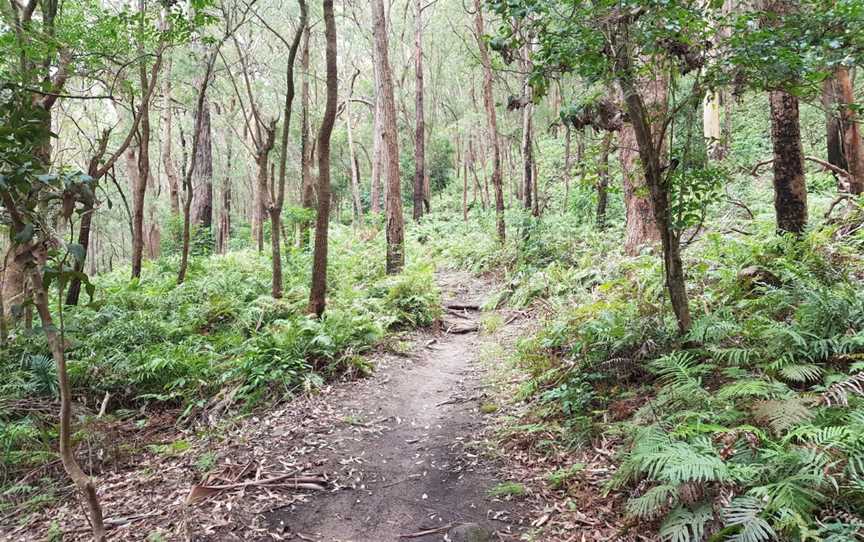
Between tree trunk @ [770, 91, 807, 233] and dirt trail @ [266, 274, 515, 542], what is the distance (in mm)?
4349

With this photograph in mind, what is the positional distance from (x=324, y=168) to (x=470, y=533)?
221 inches

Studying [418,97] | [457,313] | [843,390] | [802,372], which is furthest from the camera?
[418,97]

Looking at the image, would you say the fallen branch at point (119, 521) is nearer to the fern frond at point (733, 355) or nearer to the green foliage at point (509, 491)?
the green foliage at point (509, 491)

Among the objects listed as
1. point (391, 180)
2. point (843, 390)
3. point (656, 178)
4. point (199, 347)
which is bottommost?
point (199, 347)

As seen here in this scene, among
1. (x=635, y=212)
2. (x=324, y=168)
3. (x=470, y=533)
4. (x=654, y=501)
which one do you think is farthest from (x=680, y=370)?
(x=324, y=168)

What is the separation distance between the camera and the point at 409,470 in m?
4.28

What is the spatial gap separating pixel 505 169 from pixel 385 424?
86.1 feet

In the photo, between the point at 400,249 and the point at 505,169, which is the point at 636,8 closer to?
the point at 400,249

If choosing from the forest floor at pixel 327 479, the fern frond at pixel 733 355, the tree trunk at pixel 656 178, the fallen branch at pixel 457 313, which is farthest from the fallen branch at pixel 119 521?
the fallen branch at pixel 457 313

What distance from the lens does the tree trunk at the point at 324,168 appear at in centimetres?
733

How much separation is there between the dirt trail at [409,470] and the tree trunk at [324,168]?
77.8 inches

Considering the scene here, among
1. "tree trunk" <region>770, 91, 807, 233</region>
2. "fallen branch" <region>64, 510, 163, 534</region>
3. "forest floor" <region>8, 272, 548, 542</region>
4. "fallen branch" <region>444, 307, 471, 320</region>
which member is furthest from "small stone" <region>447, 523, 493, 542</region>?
"fallen branch" <region>444, 307, 471, 320</region>

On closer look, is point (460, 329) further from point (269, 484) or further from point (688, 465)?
point (688, 465)

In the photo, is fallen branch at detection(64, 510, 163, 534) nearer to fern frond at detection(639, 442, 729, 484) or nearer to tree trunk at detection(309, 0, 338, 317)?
fern frond at detection(639, 442, 729, 484)
